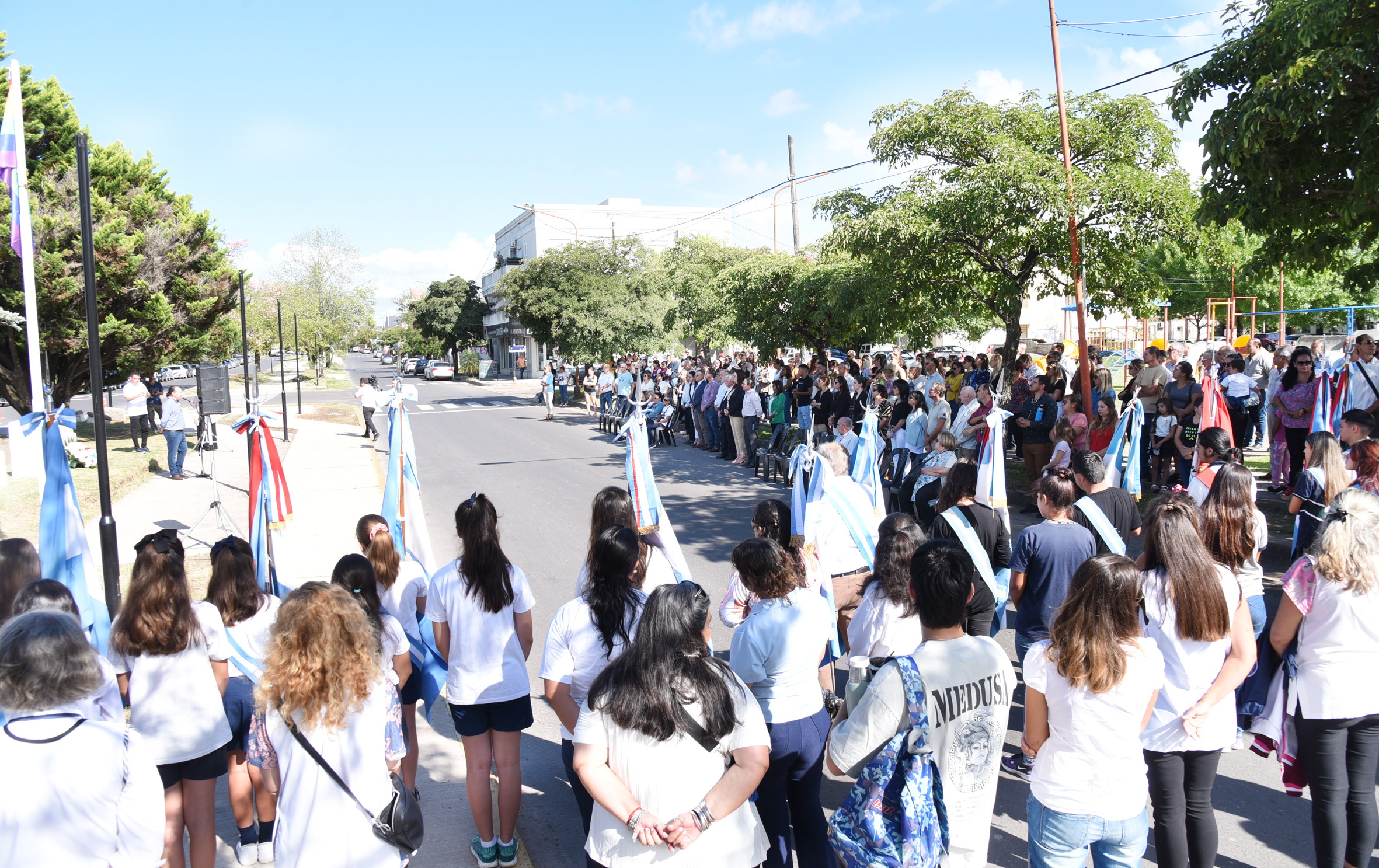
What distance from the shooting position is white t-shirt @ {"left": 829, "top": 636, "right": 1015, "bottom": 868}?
8.60 feet

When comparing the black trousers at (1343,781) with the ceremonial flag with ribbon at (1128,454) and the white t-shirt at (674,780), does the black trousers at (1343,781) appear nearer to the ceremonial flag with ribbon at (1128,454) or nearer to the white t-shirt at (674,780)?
the white t-shirt at (674,780)

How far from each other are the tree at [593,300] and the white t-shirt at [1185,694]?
93.6 feet

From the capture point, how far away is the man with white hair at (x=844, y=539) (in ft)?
17.1

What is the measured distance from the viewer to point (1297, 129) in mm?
7738

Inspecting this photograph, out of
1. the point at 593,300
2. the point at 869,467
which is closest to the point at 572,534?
the point at 869,467

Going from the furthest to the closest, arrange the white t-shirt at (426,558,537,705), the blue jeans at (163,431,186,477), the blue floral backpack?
the blue jeans at (163,431,186,477)
the white t-shirt at (426,558,537,705)
the blue floral backpack

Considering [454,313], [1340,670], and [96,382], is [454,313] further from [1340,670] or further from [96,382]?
[1340,670]

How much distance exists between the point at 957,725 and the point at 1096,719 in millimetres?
495

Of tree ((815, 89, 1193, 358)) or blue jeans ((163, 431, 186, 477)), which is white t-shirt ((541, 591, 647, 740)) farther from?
blue jeans ((163, 431, 186, 477))

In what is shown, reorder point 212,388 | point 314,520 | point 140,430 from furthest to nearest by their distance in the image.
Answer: point 140,430 < point 212,388 < point 314,520

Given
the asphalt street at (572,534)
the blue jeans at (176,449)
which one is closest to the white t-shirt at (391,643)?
the asphalt street at (572,534)

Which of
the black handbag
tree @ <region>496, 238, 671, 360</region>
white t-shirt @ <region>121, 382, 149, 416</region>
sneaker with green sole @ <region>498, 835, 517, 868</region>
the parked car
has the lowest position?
sneaker with green sole @ <region>498, 835, 517, 868</region>

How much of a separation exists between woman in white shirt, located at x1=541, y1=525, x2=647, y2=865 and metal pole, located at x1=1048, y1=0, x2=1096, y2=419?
375 inches

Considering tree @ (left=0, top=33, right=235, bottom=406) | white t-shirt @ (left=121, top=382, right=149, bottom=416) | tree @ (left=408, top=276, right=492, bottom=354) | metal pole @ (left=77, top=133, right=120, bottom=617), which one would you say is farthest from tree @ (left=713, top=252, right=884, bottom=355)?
tree @ (left=408, top=276, right=492, bottom=354)
